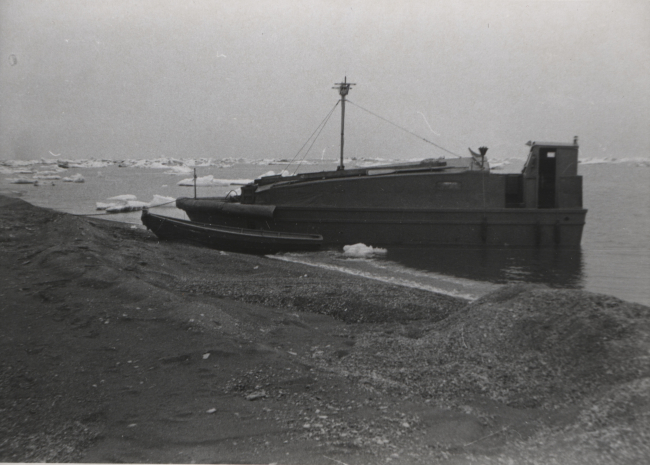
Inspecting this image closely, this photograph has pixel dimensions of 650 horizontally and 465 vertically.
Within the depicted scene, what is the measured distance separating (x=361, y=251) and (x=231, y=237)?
145 inches

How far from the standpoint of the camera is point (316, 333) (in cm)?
521

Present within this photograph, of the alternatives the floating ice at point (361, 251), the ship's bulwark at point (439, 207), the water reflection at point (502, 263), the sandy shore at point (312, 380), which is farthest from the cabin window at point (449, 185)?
the sandy shore at point (312, 380)

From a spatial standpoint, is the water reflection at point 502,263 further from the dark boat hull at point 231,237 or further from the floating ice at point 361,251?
the dark boat hull at point 231,237

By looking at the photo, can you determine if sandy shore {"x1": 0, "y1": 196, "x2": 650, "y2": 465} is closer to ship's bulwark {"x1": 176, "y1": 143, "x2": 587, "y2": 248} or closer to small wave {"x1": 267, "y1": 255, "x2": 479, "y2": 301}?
small wave {"x1": 267, "y1": 255, "x2": 479, "y2": 301}

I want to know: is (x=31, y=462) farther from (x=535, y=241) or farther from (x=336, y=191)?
(x=535, y=241)

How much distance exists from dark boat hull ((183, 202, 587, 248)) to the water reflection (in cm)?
30

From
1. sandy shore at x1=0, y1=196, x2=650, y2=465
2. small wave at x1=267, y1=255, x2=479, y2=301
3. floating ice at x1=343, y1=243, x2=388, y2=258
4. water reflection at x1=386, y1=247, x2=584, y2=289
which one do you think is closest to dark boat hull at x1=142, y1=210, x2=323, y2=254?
small wave at x1=267, y1=255, x2=479, y2=301

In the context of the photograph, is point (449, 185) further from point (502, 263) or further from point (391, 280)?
point (391, 280)

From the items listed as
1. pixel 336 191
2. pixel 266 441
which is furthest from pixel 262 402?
pixel 336 191

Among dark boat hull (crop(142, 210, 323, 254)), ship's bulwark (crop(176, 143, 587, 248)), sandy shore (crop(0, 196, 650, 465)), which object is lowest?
sandy shore (crop(0, 196, 650, 465))

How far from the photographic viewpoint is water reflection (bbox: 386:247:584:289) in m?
11.0

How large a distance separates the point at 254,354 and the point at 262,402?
782mm

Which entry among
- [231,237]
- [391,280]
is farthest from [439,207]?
[231,237]

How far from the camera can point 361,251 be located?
13.1 metres
